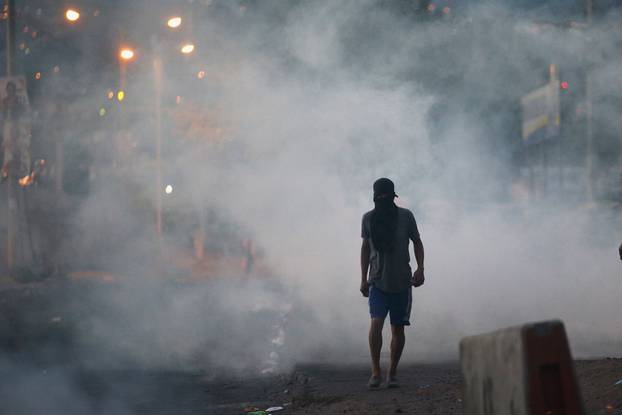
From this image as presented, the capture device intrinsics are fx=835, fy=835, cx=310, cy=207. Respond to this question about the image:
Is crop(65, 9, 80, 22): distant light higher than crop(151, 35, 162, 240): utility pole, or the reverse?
crop(65, 9, 80, 22): distant light

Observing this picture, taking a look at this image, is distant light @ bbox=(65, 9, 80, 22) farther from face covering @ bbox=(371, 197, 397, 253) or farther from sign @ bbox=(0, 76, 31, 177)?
face covering @ bbox=(371, 197, 397, 253)

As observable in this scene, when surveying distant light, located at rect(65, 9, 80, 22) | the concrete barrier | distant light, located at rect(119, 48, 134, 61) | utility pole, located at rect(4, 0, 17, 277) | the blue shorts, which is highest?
distant light, located at rect(65, 9, 80, 22)

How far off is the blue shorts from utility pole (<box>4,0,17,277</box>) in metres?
10.9

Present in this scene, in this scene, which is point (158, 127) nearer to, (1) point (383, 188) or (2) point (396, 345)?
(1) point (383, 188)

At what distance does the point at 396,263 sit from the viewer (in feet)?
17.7

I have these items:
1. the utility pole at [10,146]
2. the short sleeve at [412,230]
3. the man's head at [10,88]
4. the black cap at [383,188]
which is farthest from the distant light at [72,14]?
the short sleeve at [412,230]

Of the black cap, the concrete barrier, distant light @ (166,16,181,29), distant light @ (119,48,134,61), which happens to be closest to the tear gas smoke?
distant light @ (166,16,181,29)

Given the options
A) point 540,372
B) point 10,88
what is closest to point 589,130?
point 10,88

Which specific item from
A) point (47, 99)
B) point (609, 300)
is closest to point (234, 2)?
point (47, 99)

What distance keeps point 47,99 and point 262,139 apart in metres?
6.47

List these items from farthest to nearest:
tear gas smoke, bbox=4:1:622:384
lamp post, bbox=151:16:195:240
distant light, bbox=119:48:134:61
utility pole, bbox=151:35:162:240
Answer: utility pole, bbox=151:35:162:240, distant light, bbox=119:48:134:61, lamp post, bbox=151:16:195:240, tear gas smoke, bbox=4:1:622:384

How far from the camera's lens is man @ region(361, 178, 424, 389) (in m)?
5.38

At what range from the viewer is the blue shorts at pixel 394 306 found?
212 inches

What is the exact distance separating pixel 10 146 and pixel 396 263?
11.3m
